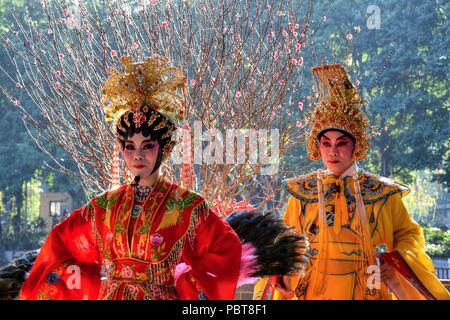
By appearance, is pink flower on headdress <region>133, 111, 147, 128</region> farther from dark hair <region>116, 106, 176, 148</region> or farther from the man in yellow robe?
the man in yellow robe

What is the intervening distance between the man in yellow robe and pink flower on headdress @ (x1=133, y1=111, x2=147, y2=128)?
4.49 ft

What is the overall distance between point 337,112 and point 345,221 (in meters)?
0.66

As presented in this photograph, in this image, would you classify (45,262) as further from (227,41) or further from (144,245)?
(227,41)

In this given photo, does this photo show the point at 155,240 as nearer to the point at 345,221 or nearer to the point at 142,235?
the point at 142,235

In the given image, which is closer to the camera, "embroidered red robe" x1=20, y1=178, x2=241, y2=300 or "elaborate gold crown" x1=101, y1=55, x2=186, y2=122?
"embroidered red robe" x1=20, y1=178, x2=241, y2=300

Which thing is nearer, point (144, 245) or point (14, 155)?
point (144, 245)

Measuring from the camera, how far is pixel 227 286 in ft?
14.0

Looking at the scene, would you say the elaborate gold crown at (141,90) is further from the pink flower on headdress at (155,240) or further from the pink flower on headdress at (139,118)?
the pink flower on headdress at (155,240)

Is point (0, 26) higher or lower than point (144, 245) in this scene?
higher

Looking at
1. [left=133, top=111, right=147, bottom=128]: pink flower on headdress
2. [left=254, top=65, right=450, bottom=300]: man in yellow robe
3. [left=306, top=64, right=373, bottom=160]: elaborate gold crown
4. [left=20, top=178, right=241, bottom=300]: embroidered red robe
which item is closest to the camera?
[left=20, top=178, right=241, bottom=300]: embroidered red robe

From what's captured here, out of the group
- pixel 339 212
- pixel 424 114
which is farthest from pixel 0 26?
pixel 339 212

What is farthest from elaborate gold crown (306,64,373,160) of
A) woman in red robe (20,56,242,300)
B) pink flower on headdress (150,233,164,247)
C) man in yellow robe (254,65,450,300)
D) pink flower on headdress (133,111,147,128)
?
pink flower on headdress (150,233,164,247)

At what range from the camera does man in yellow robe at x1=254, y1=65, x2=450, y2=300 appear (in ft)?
17.1

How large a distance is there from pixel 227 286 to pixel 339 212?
→ 137cm
